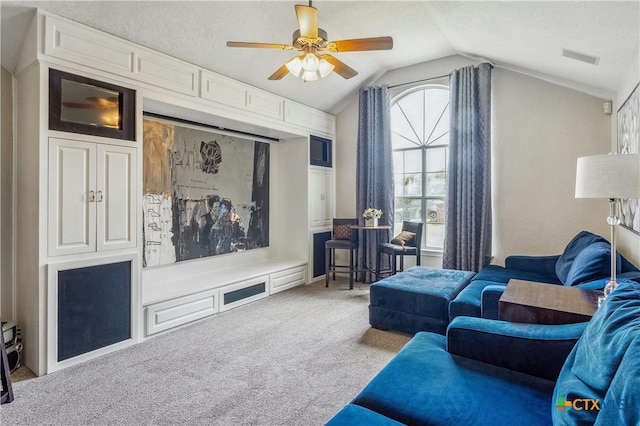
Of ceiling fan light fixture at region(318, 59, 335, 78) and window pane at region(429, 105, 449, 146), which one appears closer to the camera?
ceiling fan light fixture at region(318, 59, 335, 78)

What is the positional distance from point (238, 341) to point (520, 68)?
14.6 feet

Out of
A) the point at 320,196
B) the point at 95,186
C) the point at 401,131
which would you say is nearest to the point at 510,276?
the point at 401,131

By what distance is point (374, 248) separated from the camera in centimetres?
508

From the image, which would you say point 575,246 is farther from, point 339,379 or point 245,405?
point 245,405

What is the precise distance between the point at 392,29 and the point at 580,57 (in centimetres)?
189

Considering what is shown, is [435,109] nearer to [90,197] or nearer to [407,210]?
[407,210]

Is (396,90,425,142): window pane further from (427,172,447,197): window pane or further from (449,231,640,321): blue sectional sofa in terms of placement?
(449,231,640,321): blue sectional sofa

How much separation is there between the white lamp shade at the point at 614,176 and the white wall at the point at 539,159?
2456 millimetres

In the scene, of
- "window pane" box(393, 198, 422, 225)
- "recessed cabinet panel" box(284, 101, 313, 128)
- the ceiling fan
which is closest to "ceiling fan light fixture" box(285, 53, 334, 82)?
the ceiling fan

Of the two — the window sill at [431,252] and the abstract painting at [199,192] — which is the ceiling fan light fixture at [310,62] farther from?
the window sill at [431,252]

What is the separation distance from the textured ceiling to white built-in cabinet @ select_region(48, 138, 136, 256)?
942 mm

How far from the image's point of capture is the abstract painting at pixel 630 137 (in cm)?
240

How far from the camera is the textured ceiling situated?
7.79 feet

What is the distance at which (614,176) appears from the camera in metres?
1.75
